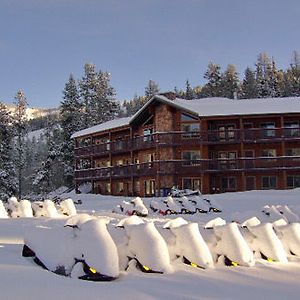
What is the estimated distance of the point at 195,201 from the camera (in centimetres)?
2394

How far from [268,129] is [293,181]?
4615 millimetres

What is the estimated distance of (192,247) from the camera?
27.3ft

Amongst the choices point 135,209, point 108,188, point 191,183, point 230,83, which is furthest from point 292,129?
point 230,83

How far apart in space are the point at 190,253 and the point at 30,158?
272ft

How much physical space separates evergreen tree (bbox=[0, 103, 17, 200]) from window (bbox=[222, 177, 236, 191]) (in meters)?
21.7

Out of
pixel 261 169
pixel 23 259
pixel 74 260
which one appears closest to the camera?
pixel 74 260

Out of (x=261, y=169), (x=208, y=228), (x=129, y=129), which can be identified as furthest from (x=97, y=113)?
(x=208, y=228)

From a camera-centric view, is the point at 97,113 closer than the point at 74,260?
No

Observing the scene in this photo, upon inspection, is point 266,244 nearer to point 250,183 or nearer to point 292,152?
point 250,183

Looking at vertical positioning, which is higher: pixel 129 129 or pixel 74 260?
pixel 129 129

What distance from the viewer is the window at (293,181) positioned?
110 ft

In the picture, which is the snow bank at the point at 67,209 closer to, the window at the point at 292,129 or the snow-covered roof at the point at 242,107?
the snow-covered roof at the point at 242,107

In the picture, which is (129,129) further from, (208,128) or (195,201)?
(195,201)

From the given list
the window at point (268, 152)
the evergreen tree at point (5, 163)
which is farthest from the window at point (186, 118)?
the evergreen tree at point (5, 163)
